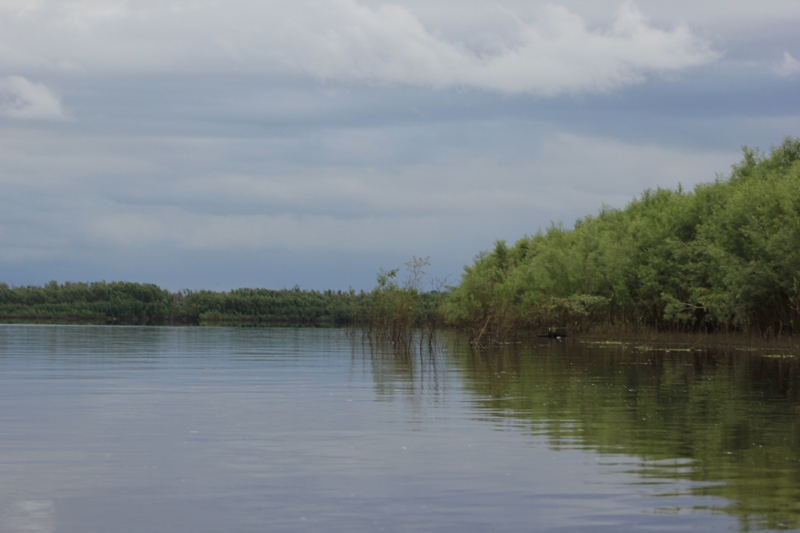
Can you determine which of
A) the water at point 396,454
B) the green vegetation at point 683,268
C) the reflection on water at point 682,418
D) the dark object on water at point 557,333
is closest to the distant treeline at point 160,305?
the green vegetation at point 683,268

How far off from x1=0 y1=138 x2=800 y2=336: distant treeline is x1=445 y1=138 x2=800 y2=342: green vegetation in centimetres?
9

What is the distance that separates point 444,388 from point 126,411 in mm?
8804

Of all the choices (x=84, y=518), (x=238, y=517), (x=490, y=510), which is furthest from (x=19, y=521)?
(x=490, y=510)

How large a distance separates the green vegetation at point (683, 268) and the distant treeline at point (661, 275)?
9 cm

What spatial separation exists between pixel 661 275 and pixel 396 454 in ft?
187

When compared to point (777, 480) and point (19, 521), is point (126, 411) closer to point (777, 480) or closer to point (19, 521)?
point (19, 521)

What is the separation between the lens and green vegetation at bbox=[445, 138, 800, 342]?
51312mm

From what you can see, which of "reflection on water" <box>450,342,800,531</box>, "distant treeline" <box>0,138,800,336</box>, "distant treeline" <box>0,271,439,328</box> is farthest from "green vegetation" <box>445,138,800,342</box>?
"distant treeline" <box>0,271,439,328</box>

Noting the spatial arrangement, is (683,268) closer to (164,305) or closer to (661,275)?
(661,275)

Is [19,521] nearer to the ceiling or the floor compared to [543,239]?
nearer to the floor

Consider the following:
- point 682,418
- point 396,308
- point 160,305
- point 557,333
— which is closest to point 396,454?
point 682,418

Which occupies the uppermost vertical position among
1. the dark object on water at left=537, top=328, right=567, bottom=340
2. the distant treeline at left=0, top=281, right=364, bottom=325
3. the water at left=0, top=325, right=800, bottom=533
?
the distant treeline at left=0, top=281, right=364, bottom=325

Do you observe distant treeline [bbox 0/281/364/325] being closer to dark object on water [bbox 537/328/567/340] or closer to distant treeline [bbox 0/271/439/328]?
distant treeline [bbox 0/271/439/328]

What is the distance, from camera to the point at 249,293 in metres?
150
